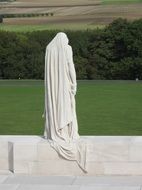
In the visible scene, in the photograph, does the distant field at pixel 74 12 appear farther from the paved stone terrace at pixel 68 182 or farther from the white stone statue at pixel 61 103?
the paved stone terrace at pixel 68 182

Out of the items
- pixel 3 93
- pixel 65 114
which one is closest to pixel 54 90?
pixel 65 114

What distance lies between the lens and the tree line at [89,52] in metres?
54.1

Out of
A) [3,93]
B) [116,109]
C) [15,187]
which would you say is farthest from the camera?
[3,93]

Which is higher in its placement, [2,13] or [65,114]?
[65,114]

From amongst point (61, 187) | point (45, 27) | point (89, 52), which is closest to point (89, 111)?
point (61, 187)

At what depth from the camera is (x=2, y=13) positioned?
56062 millimetres

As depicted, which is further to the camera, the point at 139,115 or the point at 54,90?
the point at 139,115

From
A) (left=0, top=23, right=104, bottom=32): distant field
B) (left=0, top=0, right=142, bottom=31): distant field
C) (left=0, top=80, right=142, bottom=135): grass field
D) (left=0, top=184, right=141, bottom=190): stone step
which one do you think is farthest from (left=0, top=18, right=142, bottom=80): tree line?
(left=0, top=184, right=141, bottom=190): stone step

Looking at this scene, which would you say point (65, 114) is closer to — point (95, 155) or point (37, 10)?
point (95, 155)

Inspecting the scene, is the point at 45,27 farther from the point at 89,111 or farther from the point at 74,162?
the point at 74,162

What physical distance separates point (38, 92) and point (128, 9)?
73.0ft

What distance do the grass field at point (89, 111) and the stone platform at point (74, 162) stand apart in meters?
6.91

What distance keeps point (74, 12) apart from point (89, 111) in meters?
32.7

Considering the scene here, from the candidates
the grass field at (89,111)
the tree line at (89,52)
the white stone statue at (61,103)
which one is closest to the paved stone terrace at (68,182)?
the white stone statue at (61,103)
